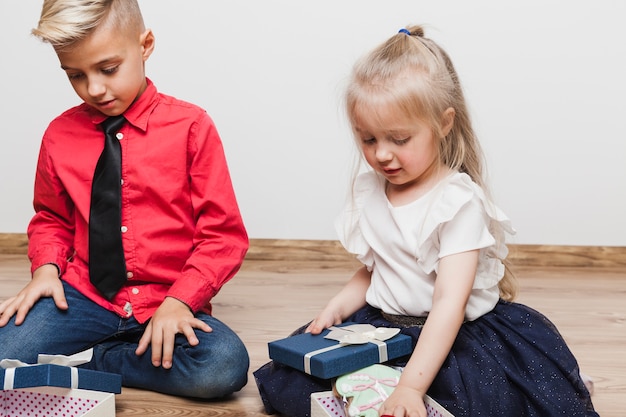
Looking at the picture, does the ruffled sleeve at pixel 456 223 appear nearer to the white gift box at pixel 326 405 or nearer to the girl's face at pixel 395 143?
the girl's face at pixel 395 143

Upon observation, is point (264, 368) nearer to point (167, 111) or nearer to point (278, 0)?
point (167, 111)

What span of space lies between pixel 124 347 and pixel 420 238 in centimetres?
49

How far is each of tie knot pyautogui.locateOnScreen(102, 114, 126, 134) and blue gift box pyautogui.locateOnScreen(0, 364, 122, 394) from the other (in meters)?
0.39

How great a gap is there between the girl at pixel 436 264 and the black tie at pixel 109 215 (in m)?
0.28

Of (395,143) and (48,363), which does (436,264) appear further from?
(48,363)

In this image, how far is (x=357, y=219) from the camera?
121cm

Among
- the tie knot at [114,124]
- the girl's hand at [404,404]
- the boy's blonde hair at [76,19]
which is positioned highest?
the boy's blonde hair at [76,19]

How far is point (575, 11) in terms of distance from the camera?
1943 mm

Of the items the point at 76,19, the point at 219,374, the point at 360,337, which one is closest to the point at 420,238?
the point at 360,337

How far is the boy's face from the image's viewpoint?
1189 mm

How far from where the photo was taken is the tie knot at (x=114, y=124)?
50.8 inches

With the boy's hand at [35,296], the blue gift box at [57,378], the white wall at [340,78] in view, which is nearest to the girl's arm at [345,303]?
the blue gift box at [57,378]

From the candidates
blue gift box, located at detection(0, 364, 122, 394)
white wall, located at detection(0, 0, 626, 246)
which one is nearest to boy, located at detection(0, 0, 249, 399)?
blue gift box, located at detection(0, 364, 122, 394)

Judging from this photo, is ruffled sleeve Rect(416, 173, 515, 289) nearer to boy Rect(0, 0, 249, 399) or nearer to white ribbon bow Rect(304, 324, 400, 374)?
white ribbon bow Rect(304, 324, 400, 374)
